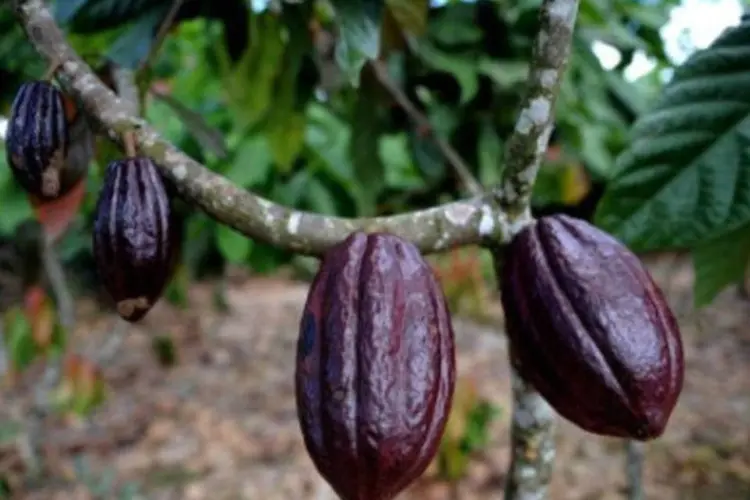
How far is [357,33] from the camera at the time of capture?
2.85 ft

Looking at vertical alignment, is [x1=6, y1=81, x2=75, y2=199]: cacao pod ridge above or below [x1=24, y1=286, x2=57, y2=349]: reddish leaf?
above

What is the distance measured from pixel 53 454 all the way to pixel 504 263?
295 centimetres

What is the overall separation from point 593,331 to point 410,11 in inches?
27.6

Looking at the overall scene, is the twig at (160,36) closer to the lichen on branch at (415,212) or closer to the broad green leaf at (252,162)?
the lichen on branch at (415,212)

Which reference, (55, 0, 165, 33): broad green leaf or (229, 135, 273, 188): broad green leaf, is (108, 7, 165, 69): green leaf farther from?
(229, 135, 273, 188): broad green leaf

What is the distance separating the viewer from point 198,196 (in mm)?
557

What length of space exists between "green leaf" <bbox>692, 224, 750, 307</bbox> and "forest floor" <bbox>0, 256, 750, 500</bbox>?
145 cm

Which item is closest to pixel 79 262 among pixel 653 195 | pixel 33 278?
pixel 33 278

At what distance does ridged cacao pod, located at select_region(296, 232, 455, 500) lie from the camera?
0.46 metres

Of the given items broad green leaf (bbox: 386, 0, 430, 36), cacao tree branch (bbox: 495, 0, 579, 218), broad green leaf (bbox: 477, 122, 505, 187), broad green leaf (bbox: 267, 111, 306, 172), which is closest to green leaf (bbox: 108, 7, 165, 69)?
broad green leaf (bbox: 386, 0, 430, 36)

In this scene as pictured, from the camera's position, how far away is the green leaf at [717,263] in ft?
2.81

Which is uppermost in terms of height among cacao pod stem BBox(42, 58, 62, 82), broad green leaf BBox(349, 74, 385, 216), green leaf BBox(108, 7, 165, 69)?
cacao pod stem BBox(42, 58, 62, 82)

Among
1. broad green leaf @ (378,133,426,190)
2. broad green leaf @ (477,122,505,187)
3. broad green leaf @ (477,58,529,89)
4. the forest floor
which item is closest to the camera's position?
broad green leaf @ (477,58,529,89)

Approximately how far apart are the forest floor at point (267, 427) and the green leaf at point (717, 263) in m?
1.45
